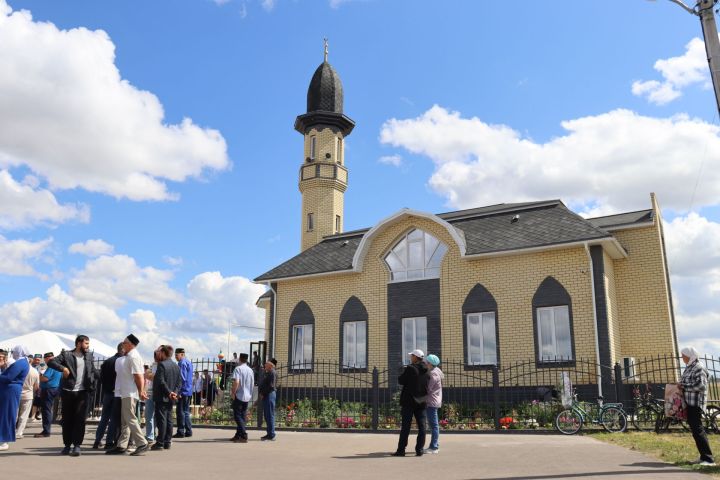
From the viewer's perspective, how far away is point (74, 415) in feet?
30.5

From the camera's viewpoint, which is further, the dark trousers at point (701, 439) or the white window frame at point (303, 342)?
the white window frame at point (303, 342)

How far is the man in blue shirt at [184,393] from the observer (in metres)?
11.8

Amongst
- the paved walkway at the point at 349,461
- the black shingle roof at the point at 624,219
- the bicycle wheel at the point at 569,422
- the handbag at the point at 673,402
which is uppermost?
the black shingle roof at the point at 624,219

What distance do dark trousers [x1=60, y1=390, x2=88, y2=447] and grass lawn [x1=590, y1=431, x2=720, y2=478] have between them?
8512mm

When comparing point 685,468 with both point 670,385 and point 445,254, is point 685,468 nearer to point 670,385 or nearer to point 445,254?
point 670,385

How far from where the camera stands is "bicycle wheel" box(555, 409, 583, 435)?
42.0ft

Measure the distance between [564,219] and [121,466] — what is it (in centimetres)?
1481

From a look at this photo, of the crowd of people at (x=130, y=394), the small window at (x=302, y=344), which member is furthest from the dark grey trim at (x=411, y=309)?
the crowd of people at (x=130, y=394)

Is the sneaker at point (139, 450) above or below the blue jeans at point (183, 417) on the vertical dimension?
below

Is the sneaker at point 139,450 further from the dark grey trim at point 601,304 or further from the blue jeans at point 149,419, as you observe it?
the dark grey trim at point 601,304

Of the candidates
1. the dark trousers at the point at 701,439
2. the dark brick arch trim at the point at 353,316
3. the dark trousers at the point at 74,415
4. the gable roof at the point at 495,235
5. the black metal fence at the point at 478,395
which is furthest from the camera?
the dark brick arch trim at the point at 353,316

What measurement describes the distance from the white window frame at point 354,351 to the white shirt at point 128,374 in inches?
472

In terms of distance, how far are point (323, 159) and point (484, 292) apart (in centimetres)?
1486

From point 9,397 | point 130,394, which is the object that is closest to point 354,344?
point 130,394
